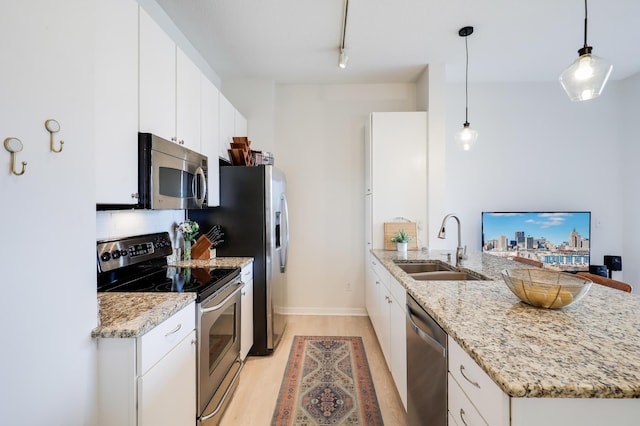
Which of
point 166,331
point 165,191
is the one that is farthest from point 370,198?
point 166,331

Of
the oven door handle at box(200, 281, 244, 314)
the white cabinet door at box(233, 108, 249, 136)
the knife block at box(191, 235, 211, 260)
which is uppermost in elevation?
the white cabinet door at box(233, 108, 249, 136)

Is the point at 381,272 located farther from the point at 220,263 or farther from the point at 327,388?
the point at 220,263

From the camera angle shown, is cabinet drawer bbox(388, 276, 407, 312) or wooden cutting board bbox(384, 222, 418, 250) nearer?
cabinet drawer bbox(388, 276, 407, 312)

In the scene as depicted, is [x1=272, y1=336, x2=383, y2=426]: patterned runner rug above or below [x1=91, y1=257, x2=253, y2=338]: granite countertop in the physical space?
below

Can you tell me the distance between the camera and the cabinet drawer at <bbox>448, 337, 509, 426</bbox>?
764 millimetres

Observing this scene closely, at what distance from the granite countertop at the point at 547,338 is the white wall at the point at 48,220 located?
4.20ft

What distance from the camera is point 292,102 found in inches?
145

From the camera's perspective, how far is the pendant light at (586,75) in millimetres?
1485

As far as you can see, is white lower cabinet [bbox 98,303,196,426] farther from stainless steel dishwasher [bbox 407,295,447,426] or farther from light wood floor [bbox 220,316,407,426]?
stainless steel dishwasher [bbox 407,295,447,426]

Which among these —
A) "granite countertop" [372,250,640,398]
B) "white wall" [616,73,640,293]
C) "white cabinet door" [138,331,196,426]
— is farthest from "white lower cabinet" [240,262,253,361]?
"white wall" [616,73,640,293]

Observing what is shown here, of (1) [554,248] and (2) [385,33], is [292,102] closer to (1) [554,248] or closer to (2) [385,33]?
(2) [385,33]

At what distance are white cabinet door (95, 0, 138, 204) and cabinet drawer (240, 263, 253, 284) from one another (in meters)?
1.04

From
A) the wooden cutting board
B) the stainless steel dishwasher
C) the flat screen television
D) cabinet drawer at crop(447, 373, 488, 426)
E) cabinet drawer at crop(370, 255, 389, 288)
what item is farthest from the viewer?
the flat screen television

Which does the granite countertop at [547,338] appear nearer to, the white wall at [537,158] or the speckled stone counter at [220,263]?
the speckled stone counter at [220,263]
